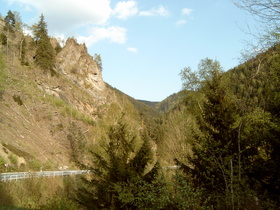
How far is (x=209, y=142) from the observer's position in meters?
9.87

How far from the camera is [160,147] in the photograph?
2683cm

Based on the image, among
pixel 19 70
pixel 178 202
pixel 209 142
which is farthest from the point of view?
pixel 19 70

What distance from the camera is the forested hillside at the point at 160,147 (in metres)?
7.92

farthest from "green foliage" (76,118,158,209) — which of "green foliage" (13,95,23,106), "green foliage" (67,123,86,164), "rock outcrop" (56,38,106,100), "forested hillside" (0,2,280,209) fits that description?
"rock outcrop" (56,38,106,100)

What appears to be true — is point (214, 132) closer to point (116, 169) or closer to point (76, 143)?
point (116, 169)

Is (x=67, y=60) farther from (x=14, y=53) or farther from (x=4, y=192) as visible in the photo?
(x=4, y=192)

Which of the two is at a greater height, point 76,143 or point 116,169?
point 76,143

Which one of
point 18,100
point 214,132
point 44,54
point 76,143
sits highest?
point 44,54

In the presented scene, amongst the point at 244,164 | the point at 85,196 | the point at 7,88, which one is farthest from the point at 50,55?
the point at 244,164

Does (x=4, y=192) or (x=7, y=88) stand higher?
(x=7, y=88)

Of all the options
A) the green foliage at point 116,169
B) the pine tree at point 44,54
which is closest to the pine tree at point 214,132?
the green foliage at point 116,169

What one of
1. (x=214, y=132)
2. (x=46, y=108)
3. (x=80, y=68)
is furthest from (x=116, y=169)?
(x=80, y=68)

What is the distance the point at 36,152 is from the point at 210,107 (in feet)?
70.4

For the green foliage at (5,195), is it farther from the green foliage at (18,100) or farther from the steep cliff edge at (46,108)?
the green foliage at (18,100)
